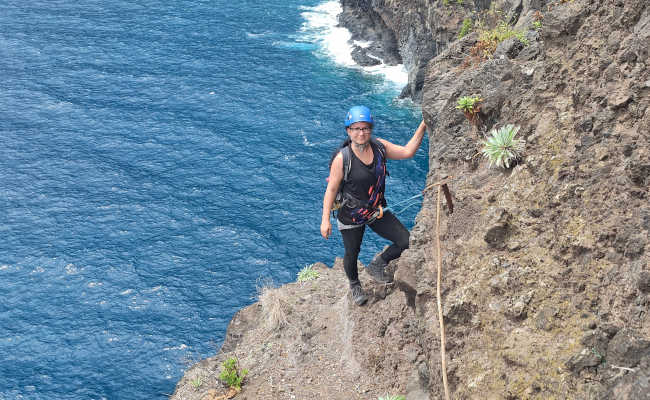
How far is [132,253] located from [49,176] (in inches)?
376

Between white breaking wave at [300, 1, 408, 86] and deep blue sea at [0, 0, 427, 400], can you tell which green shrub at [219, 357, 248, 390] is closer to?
deep blue sea at [0, 0, 427, 400]

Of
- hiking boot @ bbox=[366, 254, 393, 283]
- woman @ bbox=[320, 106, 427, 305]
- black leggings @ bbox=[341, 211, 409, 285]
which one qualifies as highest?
woman @ bbox=[320, 106, 427, 305]

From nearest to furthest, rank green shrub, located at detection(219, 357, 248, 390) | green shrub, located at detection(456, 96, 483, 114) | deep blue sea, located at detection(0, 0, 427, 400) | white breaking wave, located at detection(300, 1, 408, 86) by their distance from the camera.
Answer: green shrub, located at detection(456, 96, 483, 114), green shrub, located at detection(219, 357, 248, 390), deep blue sea, located at detection(0, 0, 427, 400), white breaking wave, located at detection(300, 1, 408, 86)

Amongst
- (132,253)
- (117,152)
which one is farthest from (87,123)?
(132,253)

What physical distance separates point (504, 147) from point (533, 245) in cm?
176

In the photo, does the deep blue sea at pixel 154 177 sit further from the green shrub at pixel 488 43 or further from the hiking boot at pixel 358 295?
the green shrub at pixel 488 43

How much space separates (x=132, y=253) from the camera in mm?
27328

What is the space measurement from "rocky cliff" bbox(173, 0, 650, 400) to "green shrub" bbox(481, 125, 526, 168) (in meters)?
0.16

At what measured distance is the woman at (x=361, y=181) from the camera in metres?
8.46

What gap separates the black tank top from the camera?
28.5ft

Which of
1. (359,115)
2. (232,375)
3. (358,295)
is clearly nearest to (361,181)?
(359,115)

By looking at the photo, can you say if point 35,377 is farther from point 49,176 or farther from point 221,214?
point 49,176

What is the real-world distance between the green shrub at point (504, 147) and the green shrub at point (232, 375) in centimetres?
690

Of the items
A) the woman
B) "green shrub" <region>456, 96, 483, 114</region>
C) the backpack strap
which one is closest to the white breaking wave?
"green shrub" <region>456, 96, 483, 114</region>
